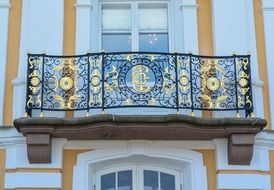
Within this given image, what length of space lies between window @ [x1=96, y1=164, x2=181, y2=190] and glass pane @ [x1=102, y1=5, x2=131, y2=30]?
262 centimetres

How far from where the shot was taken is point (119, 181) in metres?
12.4

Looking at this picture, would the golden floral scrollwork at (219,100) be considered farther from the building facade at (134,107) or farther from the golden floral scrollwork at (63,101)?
the golden floral scrollwork at (63,101)

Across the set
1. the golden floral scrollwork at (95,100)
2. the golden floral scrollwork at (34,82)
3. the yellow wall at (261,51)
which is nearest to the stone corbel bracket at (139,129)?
the golden floral scrollwork at (95,100)

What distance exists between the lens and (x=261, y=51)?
12859 mm

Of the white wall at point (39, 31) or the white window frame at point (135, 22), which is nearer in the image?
the white wall at point (39, 31)

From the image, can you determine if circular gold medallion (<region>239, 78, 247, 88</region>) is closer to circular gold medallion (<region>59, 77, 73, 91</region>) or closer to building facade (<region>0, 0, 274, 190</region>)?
building facade (<region>0, 0, 274, 190</region>)

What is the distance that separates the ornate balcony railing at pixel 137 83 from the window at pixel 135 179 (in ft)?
3.78

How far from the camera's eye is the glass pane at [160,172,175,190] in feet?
40.7

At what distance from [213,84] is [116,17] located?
7.99 ft

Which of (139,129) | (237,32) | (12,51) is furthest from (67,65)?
(237,32)

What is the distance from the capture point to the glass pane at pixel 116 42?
13258mm

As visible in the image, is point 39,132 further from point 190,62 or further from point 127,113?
point 190,62

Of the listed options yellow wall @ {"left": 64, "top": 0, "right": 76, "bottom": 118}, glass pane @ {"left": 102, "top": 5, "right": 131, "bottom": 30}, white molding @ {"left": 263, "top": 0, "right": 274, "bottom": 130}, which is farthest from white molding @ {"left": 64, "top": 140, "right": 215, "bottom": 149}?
glass pane @ {"left": 102, "top": 5, "right": 131, "bottom": 30}

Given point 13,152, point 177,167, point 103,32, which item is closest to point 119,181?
point 177,167
